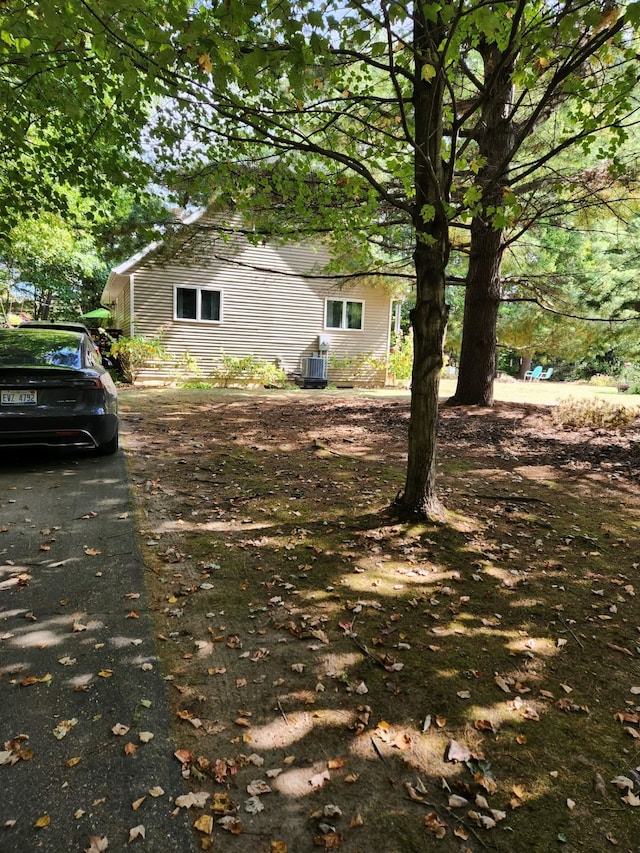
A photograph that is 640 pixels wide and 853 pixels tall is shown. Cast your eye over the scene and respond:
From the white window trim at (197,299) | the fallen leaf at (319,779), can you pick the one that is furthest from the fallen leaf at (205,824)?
the white window trim at (197,299)

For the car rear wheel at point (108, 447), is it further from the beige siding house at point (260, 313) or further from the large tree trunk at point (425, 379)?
the beige siding house at point (260, 313)

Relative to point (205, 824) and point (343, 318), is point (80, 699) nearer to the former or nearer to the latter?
point (205, 824)

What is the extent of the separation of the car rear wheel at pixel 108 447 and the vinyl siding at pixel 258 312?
10.9 m

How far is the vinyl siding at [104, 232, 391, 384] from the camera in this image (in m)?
16.7

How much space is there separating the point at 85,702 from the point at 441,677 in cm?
175

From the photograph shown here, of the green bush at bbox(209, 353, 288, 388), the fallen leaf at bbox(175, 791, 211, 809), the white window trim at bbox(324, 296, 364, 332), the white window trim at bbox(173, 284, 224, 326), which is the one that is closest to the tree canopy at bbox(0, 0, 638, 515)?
the fallen leaf at bbox(175, 791, 211, 809)

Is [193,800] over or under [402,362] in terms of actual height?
under

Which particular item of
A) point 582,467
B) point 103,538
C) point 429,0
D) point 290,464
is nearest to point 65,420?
point 103,538

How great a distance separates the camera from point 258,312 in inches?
718

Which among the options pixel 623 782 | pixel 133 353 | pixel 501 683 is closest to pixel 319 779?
pixel 501 683

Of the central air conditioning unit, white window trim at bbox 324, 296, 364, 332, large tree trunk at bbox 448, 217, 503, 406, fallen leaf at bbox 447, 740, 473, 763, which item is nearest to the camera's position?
fallen leaf at bbox 447, 740, 473, 763

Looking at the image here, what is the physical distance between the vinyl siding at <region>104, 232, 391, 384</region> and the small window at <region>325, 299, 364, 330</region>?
23 cm

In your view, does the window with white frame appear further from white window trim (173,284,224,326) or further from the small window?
the small window

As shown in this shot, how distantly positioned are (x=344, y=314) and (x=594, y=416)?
12042mm
